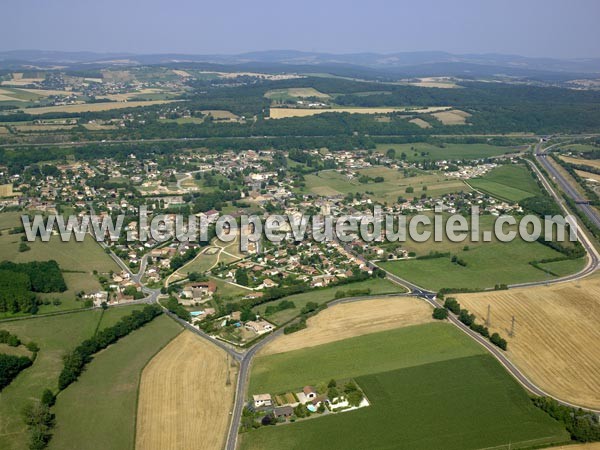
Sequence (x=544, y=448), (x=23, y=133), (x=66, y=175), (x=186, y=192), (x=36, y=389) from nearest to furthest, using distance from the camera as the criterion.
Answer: (x=544, y=448) < (x=36, y=389) < (x=186, y=192) < (x=66, y=175) < (x=23, y=133)

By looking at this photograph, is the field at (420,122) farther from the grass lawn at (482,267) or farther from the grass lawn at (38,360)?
the grass lawn at (38,360)

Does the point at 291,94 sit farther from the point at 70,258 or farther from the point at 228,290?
→ the point at 228,290

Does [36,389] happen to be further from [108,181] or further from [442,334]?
[108,181]

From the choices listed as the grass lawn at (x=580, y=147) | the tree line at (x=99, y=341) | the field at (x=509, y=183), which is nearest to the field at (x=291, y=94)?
the grass lawn at (x=580, y=147)

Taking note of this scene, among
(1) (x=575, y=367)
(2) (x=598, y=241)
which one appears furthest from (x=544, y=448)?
(2) (x=598, y=241)

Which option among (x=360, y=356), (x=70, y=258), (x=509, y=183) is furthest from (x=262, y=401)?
(x=509, y=183)

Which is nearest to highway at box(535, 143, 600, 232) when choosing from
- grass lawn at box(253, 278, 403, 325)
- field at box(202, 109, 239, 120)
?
grass lawn at box(253, 278, 403, 325)

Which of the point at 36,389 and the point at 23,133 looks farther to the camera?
the point at 23,133
